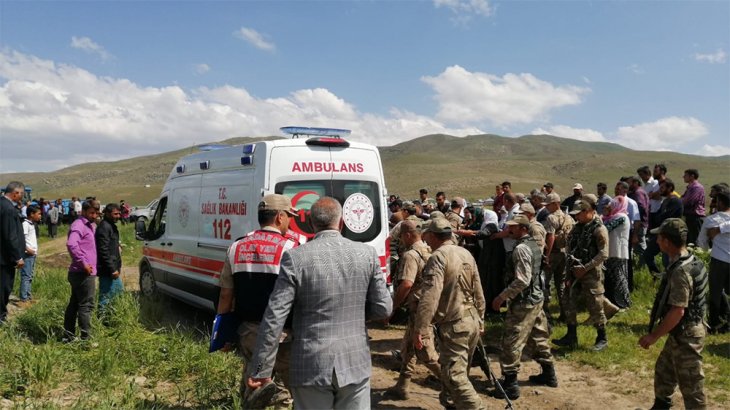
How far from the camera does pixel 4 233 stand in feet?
20.5

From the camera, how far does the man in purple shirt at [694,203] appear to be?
8781 millimetres

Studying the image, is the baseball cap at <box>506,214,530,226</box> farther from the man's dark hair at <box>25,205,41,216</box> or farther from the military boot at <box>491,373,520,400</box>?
the man's dark hair at <box>25,205,41,216</box>

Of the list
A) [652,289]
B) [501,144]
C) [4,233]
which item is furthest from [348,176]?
[501,144]

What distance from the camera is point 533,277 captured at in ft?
16.8

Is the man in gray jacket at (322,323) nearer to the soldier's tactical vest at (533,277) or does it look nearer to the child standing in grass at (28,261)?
the soldier's tactical vest at (533,277)

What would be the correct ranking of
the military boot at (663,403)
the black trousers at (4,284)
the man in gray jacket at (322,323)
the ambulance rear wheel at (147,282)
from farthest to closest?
the ambulance rear wheel at (147,282), the black trousers at (4,284), the military boot at (663,403), the man in gray jacket at (322,323)

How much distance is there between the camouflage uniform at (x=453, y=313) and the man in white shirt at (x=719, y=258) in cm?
375

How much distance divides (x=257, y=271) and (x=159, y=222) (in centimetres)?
567

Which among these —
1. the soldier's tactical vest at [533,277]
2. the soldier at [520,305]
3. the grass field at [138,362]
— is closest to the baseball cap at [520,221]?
the soldier at [520,305]

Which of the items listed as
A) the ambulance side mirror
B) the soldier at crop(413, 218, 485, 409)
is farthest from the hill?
the soldier at crop(413, 218, 485, 409)

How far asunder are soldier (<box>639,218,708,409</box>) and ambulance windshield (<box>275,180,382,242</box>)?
130 inches

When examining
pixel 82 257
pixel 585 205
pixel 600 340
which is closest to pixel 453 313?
pixel 585 205

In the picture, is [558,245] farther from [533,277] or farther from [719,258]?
[533,277]

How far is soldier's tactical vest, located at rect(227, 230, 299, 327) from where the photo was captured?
11.0 ft
